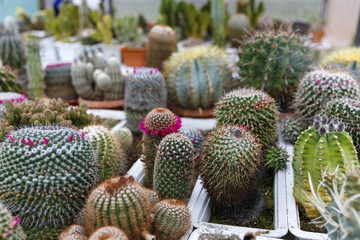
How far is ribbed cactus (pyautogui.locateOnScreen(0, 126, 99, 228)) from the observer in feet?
5.65

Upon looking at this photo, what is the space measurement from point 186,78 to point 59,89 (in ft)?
5.52

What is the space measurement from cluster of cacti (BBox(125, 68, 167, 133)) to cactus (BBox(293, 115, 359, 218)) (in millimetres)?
1515

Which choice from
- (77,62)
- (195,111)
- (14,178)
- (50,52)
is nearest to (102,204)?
(14,178)

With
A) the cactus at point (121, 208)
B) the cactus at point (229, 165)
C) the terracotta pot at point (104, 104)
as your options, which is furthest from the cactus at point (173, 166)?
the terracotta pot at point (104, 104)

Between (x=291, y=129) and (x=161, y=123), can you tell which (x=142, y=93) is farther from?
(x=291, y=129)

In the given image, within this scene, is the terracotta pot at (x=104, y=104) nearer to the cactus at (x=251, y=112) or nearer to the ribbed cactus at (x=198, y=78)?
the ribbed cactus at (x=198, y=78)

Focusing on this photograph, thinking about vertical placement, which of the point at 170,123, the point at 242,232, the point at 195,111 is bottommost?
the point at 242,232

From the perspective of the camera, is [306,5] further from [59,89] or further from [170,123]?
[170,123]

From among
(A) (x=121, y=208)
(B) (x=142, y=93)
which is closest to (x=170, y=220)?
(A) (x=121, y=208)

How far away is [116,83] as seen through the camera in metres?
3.74

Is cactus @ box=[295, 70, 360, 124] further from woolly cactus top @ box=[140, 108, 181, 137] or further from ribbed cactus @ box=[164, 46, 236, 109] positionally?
woolly cactus top @ box=[140, 108, 181, 137]

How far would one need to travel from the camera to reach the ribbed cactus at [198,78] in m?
3.31

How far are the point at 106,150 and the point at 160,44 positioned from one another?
6.61 feet

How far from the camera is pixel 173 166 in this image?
6.13ft
